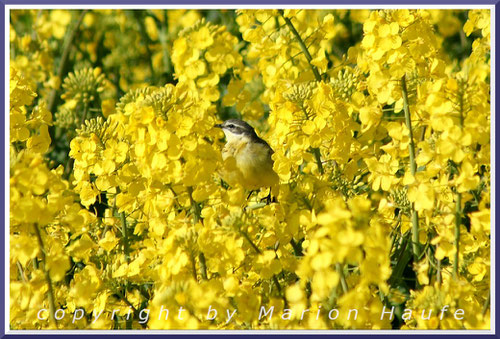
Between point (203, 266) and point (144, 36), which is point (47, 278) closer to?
point (203, 266)

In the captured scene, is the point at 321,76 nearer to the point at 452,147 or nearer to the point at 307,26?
the point at 307,26

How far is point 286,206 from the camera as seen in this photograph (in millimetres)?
2904

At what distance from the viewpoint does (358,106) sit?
322cm

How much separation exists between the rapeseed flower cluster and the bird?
0.18 m

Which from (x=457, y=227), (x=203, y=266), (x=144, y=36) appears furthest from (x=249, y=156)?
(x=144, y=36)

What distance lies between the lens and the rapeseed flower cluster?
7.95 feet

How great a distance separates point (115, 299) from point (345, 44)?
3.73 meters

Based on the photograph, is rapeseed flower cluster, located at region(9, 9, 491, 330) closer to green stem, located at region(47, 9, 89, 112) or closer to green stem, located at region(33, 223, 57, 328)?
green stem, located at region(33, 223, 57, 328)

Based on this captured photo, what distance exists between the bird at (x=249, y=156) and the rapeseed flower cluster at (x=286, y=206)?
0.18m

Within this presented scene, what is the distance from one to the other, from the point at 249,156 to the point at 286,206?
3.21 ft

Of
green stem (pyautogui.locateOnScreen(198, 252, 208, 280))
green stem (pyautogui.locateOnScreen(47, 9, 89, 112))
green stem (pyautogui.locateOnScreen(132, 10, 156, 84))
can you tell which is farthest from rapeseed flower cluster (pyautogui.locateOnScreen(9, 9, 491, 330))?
green stem (pyautogui.locateOnScreen(132, 10, 156, 84))

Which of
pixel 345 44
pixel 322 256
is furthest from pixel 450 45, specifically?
pixel 322 256

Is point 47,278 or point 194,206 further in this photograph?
point 194,206

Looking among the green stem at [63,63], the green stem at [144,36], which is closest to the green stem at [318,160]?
the green stem at [63,63]
